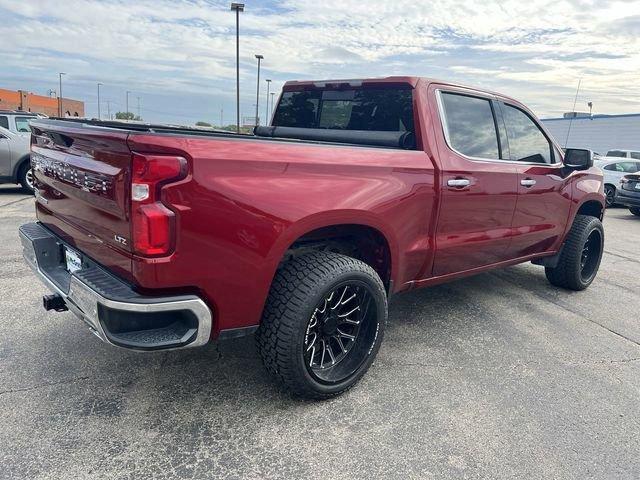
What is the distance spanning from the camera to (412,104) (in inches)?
132

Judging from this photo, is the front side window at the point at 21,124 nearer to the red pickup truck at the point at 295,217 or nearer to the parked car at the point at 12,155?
the parked car at the point at 12,155

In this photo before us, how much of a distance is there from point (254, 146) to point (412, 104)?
144cm

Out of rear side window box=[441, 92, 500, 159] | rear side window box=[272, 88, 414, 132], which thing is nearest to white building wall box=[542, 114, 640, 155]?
rear side window box=[441, 92, 500, 159]

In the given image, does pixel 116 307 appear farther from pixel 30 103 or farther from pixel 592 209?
pixel 30 103

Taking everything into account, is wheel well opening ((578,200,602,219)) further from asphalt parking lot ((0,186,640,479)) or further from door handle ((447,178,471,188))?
door handle ((447,178,471,188))

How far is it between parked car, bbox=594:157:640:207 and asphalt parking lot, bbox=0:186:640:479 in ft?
38.3

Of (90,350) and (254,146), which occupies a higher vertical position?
(254,146)

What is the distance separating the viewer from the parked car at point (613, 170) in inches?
557

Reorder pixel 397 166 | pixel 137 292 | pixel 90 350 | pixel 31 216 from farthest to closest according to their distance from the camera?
1. pixel 31 216
2. pixel 90 350
3. pixel 397 166
4. pixel 137 292

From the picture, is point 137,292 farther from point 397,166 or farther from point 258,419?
point 397,166

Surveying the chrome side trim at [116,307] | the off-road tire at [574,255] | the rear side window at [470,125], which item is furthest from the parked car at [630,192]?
the chrome side trim at [116,307]

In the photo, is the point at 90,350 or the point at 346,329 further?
the point at 90,350

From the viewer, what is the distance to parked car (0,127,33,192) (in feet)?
32.3

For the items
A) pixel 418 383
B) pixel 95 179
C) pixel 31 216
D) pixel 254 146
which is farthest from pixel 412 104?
pixel 31 216
